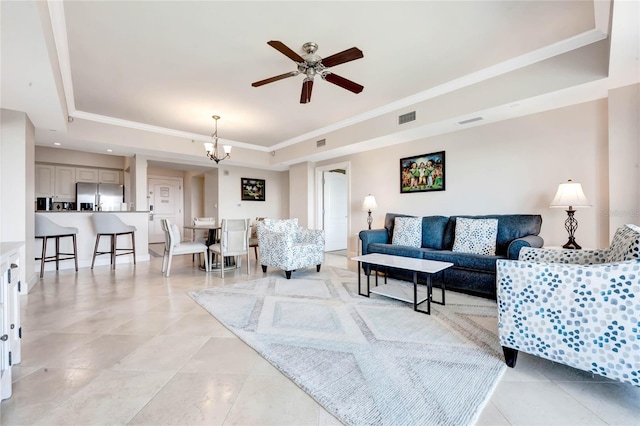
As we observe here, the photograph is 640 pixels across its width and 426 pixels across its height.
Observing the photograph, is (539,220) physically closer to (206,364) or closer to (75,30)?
(206,364)

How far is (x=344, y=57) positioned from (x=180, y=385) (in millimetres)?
2664

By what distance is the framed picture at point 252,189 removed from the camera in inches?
282

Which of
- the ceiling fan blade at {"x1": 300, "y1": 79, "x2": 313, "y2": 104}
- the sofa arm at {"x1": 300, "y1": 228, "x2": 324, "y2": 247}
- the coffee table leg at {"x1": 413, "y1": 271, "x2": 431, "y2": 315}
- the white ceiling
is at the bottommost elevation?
the coffee table leg at {"x1": 413, "y1": 271, "x2": 431, "y2": 315}

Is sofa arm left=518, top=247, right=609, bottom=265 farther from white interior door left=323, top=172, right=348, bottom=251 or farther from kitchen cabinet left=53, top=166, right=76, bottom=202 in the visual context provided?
kitchen cabinet left=53, top=166, right=76, bottom=202

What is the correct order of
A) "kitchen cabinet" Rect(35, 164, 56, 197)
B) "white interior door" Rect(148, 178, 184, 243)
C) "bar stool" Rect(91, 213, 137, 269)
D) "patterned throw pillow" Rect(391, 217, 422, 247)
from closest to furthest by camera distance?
"patterned throw pillow" Rect(391, 217, 422, 247), "bar stool" Rect(91, 213, 137, 269), "kitchen cabinet" Rect(35, 164, 56, 197), "white interior door" Rect(148, 178, 184, 243)

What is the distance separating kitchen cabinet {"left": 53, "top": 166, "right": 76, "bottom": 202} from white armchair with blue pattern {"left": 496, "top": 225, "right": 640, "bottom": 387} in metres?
8.35

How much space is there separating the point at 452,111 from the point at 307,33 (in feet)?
6.89

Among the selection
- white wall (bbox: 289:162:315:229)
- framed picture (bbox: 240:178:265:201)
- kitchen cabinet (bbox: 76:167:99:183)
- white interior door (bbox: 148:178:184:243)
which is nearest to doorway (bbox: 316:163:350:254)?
white wall (bbox: 289:162:315:229)

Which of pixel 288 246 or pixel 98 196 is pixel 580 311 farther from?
pixel 98 196

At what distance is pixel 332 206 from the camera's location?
674 centimetres

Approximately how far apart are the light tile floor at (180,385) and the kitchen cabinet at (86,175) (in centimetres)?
536

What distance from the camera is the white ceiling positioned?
2145 millimetres

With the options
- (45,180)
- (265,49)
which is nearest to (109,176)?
(45,180)

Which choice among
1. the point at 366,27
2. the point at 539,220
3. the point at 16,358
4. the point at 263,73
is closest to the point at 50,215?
the point at 16,358
